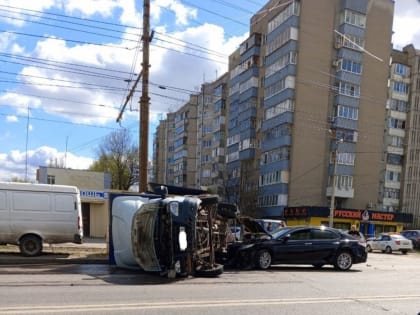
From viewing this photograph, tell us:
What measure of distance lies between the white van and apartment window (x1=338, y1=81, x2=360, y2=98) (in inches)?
1617

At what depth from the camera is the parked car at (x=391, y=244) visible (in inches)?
1184

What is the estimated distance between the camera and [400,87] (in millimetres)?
66438

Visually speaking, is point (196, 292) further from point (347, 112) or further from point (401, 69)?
point (401, 69)

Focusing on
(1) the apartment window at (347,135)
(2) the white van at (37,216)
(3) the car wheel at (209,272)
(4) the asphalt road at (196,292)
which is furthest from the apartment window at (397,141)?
(3) the car wheel at (209,272)

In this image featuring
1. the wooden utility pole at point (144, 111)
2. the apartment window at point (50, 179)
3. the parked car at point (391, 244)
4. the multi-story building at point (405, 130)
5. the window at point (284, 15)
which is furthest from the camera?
the multi-story building at point (405, 130)

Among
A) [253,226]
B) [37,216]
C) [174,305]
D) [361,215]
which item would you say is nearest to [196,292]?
[174,305]

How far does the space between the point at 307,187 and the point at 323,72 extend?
12.6 meters

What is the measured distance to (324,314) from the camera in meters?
7.70

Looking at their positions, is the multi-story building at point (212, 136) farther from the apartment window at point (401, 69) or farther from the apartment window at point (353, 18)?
the apartment window at point (401, 69)

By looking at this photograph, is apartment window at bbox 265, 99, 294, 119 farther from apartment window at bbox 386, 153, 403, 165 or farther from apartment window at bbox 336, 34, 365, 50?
apartment window at bbox 386, 153, 403, 165

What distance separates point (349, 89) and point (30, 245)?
142ft

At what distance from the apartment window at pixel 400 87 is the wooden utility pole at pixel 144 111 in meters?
56.0

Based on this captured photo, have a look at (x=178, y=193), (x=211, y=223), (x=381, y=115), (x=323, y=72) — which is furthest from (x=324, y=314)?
(x=381, y=115)

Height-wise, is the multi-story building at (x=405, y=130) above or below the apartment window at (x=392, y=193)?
above
